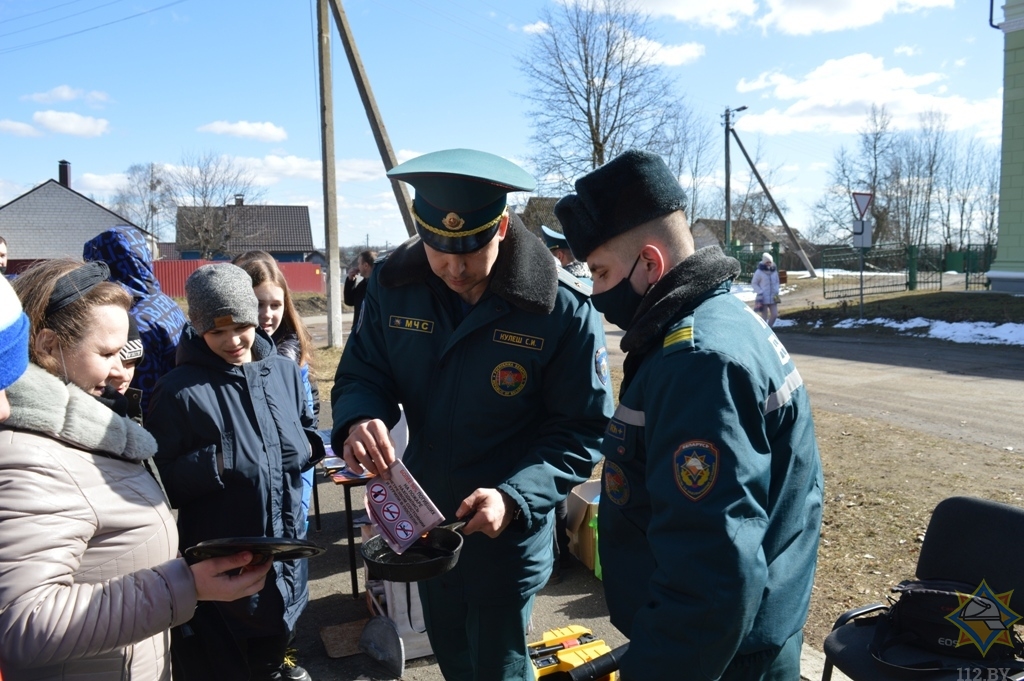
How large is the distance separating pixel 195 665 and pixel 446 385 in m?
1.46

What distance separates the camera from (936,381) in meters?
9.92

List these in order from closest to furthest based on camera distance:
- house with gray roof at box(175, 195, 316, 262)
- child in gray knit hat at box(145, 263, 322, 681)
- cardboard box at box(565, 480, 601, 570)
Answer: child in gray knit hat at box(145, 263, 322, 681)
cardboard box at box(565, 480, 601, 570)
house with gray roof at box(175, 195, 316, 262)

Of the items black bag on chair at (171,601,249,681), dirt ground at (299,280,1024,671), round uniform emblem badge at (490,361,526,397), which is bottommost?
dirt ground at (299,280,1024,671)

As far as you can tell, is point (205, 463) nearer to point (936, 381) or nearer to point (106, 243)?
point (106, 243)

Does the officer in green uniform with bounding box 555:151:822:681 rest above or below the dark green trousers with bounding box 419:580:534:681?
above

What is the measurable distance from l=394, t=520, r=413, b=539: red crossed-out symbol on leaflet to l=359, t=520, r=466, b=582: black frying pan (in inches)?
2.8

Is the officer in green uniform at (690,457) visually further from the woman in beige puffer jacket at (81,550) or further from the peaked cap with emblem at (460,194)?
the woman in beige puffer jacket at (81,550)

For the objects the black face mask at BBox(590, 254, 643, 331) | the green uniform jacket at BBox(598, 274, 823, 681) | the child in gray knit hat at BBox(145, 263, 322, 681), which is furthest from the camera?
the child in gray knit hat at BBox(145, 263, 322, 681)

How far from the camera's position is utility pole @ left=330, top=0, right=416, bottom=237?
11.6m

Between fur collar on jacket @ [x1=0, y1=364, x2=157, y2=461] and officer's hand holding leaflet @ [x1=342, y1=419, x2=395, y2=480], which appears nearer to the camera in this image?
fur collar on jacket @ [x1=0, y1=364, x2=157, y2=461]

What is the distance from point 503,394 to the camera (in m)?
2.26

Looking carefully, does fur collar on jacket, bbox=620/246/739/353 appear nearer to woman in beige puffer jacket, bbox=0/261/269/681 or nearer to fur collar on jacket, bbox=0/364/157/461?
woman in beige puffer jacket, bbox=0/261/269/681

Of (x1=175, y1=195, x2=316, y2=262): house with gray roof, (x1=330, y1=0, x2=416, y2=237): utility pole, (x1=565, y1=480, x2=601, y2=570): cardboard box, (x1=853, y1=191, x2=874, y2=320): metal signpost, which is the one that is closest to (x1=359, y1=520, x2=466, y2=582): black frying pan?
(x1=565, y1=480, x2=601, y2=570): cardboard box

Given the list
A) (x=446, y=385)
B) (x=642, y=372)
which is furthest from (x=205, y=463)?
(x=642, y=372)
